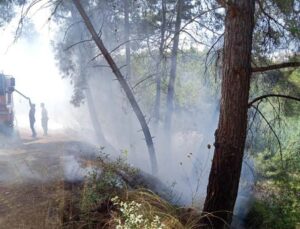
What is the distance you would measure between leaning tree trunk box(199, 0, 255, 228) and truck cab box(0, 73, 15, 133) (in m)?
12.7

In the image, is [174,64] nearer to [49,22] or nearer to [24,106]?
[49,22]

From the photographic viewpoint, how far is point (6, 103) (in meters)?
15.9

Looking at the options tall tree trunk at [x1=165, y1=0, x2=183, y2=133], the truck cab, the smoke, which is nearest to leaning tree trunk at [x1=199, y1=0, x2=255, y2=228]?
the smoke

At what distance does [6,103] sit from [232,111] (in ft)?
43.8

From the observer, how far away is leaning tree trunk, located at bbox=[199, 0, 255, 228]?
4.98m

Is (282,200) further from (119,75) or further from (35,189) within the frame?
(119,75)

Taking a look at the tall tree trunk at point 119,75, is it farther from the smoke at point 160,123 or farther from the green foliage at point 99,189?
the green foliage at point 99,189

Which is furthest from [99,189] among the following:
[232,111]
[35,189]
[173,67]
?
[173,67]

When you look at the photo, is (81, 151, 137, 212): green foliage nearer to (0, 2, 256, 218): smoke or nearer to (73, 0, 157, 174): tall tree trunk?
(0, 2, 256, 218): smoke

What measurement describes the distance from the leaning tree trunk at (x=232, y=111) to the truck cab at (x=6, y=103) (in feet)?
41.7

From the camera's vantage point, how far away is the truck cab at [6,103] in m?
15.4

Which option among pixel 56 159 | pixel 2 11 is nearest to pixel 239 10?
pixel 56 159

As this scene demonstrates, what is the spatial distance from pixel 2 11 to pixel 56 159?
833 cm

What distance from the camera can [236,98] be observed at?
502 cm
